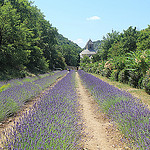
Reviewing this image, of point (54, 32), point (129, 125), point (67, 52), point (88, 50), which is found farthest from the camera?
point (88, 50)

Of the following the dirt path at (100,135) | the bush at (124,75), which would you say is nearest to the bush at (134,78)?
the bush at (124,75)

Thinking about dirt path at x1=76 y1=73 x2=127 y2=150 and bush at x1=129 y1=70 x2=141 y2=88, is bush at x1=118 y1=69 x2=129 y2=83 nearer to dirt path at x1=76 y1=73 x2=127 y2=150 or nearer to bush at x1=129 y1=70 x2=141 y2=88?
bush at x1=129 y1=70 x2=141 y2=88

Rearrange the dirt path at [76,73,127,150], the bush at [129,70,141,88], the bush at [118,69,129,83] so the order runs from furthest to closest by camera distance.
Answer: the bush at [118,69,129,83] < the bush at [129,70,141,88] < the dirt path at [76,73,127,150]

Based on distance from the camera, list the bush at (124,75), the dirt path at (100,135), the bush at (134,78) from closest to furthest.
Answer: the dirt path at (100,135) < the bush at (134,78) < the bush at (124,75)

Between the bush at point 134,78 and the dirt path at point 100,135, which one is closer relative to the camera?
the dirt path at point 100,135

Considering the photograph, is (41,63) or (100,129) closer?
(100,129)

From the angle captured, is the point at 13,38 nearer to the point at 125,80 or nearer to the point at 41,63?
the point at 41,63

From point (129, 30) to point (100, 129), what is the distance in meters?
31.0

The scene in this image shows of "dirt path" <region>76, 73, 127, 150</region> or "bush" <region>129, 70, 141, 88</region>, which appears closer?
"dirt path" <region>76, 73, 127, 150</region>

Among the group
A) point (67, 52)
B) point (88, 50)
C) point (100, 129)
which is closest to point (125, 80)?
point (100, 129)

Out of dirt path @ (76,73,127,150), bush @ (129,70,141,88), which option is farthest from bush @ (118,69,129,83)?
dirt path @ (76,73,127,150)

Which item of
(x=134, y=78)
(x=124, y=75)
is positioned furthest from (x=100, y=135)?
(x=124, y=75)

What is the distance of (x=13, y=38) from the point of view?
39.7 ft

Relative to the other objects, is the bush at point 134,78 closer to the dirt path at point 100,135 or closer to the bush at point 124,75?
the bush at point 124,75
